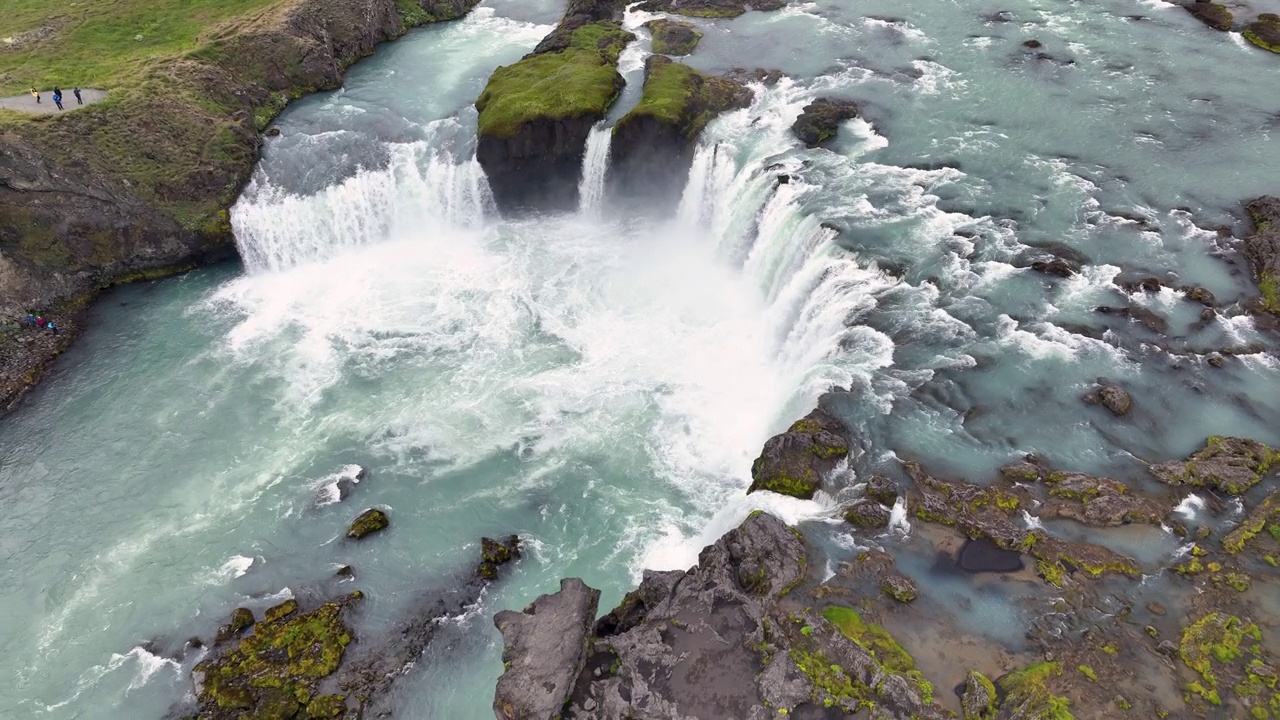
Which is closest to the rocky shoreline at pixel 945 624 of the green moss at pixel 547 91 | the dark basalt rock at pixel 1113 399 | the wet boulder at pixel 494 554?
the dark basalt rock at pixel 1113 399

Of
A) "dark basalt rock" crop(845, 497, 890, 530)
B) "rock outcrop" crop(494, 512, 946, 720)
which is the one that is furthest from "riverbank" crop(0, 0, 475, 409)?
"dark basalt rock" crop(845, 497, 890, 530)

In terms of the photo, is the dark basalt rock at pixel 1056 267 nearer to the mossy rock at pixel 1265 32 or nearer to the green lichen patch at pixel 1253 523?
the green lichen patch at pixel 1253 523

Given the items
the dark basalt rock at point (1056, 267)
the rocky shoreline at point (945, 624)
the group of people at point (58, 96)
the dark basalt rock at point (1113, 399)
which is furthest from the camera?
the group of people at point (58, 96)

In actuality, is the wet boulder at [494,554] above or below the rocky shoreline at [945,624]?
below

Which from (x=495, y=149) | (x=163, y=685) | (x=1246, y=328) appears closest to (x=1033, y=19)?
(x=1246, y=328)

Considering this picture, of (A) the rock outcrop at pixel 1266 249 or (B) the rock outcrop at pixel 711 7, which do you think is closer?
(A) the rock outcrop at pixel 1266 249

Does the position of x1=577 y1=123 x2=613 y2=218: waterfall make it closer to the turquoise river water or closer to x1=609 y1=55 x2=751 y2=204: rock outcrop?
the turquoise river water

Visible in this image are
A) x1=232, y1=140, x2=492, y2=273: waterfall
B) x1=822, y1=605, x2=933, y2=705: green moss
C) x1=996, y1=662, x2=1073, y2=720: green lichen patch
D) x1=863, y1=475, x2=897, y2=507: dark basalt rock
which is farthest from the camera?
x1=232, y1=140, x2=492, y2=273: waterfall
